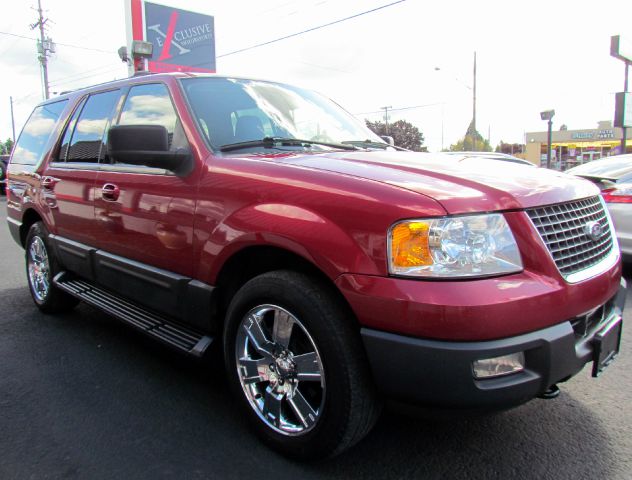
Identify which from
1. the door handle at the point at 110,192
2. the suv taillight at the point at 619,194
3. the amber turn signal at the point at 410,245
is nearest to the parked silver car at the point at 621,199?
the suv taillight at the point at 619,194

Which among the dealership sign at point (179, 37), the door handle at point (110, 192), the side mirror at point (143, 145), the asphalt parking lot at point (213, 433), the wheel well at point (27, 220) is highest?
the dealership sign at point (179, 37)

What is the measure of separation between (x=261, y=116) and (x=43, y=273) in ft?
9.15

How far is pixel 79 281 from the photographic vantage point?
13.5ft

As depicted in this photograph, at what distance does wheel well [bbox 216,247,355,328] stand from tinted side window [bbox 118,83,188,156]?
784mm

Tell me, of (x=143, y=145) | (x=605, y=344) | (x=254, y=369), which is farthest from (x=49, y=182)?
(x=605, y=344)

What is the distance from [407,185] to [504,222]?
40 centimetres

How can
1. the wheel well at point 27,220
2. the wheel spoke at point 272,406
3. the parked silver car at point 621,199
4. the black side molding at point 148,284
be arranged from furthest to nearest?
the parked silver car at point 621,199 → the wheel well at point 27,220 → the black side molding at point 148,284 → the wheel spoke at point 272,406

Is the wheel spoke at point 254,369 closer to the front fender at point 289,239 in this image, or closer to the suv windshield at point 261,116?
the front fender at point 289,239

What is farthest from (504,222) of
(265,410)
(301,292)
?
(265,410)

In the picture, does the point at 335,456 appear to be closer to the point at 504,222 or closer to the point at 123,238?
the point at 504,222

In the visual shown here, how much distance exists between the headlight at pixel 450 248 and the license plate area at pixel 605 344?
21.9 inches

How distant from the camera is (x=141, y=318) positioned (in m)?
3.20

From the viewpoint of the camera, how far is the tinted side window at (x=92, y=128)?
3680 millimetres

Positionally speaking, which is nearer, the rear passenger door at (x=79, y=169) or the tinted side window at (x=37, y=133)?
the rear passenger door at (x=79, y=169)
